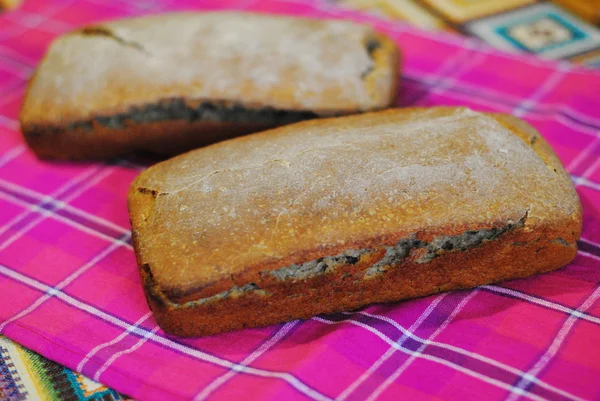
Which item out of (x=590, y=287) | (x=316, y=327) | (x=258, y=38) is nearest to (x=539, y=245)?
(x=590, y=287)

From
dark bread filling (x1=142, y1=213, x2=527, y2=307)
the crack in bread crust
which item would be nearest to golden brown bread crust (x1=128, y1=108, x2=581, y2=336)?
dark bread filling (x1=142, y1=213, x2=527, y2=307)

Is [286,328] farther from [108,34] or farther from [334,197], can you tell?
[108,34]

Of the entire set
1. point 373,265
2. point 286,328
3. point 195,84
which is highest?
point 195,84

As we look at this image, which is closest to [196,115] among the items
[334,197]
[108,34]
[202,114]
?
[202,114]

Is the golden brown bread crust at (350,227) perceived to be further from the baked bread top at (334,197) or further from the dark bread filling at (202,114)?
the dark bread filling at (202,114)

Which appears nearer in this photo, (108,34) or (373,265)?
(373,265)

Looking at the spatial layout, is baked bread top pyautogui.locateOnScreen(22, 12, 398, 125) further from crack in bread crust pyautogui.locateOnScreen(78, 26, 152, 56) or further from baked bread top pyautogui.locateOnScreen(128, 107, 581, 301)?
baked bread top pyautogui.locateOnScreen(128, 107, 581, 301)
